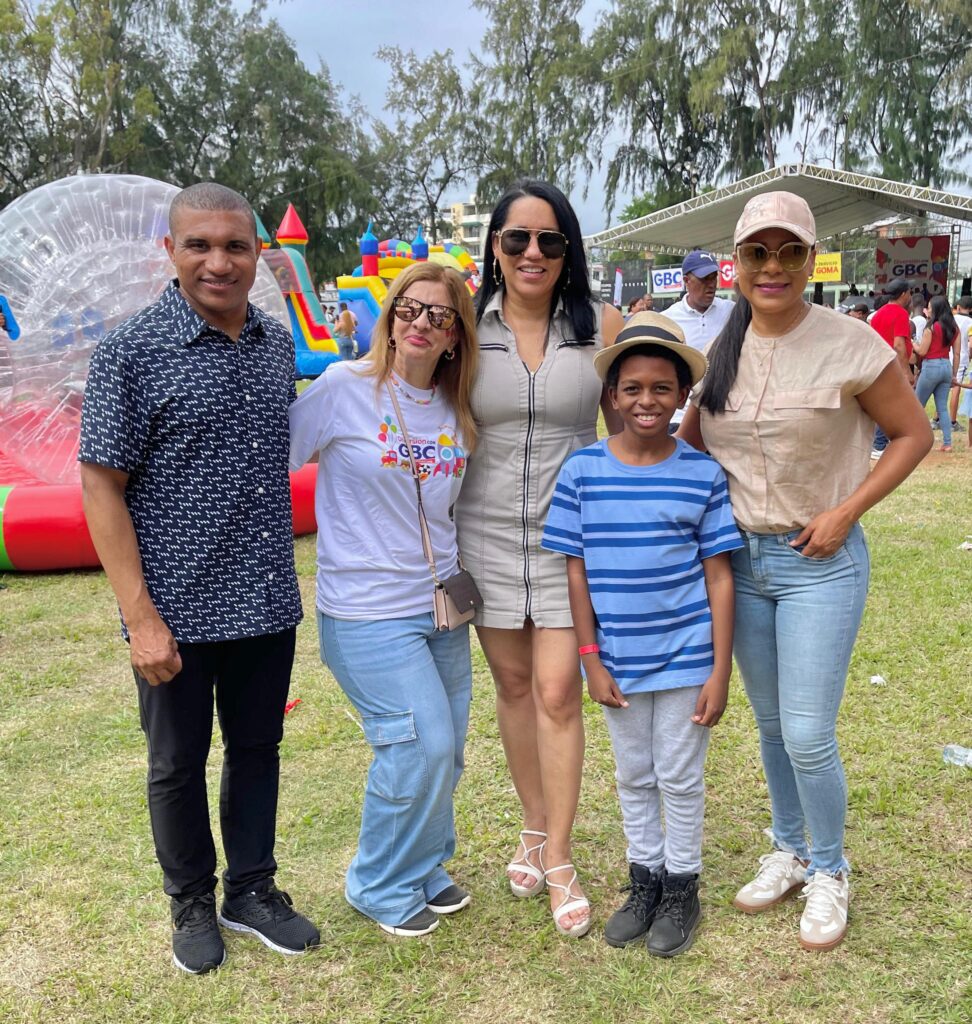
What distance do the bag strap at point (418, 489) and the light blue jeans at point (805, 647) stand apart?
2.58ft

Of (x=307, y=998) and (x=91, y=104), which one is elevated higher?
(x=91, y=104)

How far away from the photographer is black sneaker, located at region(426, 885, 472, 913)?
271cm

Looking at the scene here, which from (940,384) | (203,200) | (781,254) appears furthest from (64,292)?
(940,384)

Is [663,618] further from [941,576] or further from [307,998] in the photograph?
[941,576]

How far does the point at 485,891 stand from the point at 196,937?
2.74ft

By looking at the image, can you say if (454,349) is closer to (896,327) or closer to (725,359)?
(725,359)

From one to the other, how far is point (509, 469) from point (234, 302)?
818mm

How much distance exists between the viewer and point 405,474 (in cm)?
242

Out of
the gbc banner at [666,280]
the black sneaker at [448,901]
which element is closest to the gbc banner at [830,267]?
the gbc banner at [666,280]

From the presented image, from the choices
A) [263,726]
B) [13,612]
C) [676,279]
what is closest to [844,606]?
[263,726]

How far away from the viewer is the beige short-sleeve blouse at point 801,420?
2230 mm

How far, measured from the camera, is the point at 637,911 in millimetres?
2564

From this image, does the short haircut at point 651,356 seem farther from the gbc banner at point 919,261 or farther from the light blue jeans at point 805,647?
the gbc banner at point 919,261

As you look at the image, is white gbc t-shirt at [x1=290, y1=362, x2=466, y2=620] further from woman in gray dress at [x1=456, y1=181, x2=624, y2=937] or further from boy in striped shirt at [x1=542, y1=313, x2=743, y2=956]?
boy in striped shirt at [x1=542, y1=313, x2=743, y2=956]
